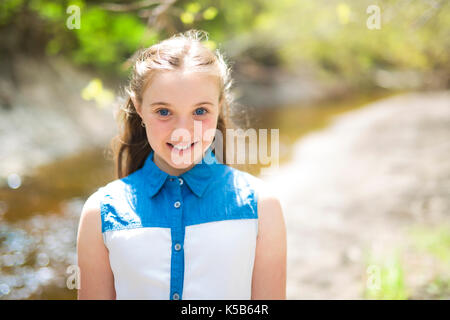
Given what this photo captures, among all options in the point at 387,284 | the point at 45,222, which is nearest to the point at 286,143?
the point at 45,222

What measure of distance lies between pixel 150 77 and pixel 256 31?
50.3 ft

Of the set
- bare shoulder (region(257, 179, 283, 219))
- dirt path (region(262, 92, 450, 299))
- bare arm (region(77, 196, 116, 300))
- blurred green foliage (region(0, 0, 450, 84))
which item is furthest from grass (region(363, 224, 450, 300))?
bare arm (region(77, 196, 116, 300))

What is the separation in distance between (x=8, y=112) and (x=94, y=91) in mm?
7052

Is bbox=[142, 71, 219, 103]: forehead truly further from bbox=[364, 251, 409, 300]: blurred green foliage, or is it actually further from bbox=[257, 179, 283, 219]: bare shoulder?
bbox=[364, 251, 409, 300]: blurred green foliage

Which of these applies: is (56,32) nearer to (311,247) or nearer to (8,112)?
(8,112)

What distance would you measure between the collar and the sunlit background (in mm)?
651

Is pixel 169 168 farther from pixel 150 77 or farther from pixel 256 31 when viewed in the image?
pixel 256 31

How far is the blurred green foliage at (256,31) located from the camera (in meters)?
9.12

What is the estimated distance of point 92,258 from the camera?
159 centimetres

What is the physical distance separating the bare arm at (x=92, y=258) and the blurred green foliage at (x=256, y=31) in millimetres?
2094

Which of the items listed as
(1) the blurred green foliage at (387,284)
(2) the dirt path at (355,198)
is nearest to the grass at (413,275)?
(1) the blurred green foliage at (387,284)

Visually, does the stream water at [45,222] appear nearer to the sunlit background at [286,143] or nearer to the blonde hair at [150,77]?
the sunlit background at [286,143]

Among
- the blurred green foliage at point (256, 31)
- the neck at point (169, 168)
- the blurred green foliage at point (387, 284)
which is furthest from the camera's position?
the blurred green foliage at point (256, 31)

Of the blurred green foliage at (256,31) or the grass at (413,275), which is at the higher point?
the blurred green foliage at (256,31)
